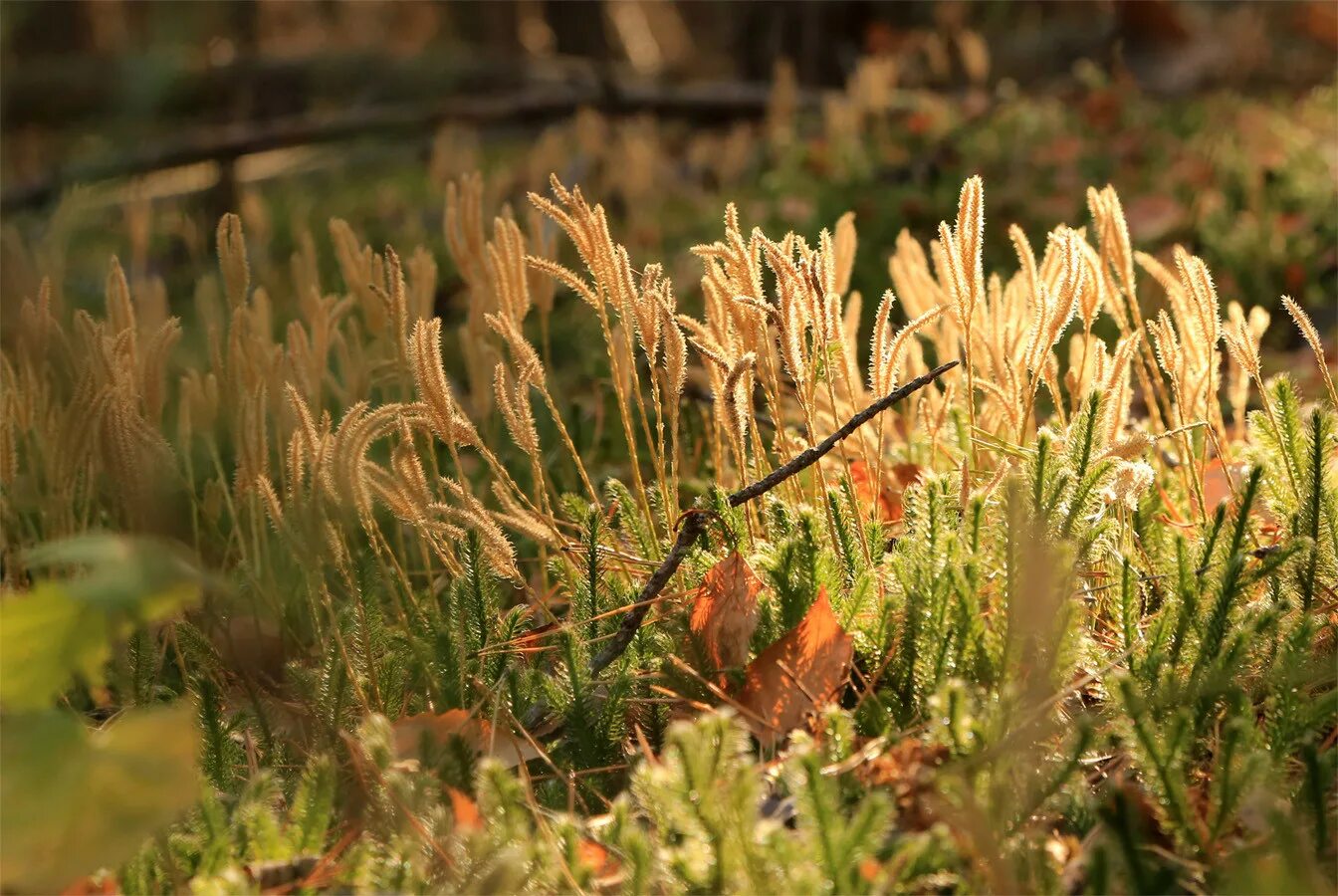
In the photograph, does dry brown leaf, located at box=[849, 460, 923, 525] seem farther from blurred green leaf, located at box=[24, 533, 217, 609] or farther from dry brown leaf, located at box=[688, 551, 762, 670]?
blurred green leaf, located at box=[24, 533, 217, 609]

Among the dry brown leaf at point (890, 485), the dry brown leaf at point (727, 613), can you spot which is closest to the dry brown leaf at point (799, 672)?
the dry brown leaf at point (727, 613)

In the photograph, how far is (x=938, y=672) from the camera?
1.20 m

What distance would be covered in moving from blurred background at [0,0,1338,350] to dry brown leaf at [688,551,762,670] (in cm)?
131

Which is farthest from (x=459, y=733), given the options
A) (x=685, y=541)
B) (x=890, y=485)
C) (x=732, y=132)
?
(x=732, y=132)

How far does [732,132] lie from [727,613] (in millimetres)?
5393

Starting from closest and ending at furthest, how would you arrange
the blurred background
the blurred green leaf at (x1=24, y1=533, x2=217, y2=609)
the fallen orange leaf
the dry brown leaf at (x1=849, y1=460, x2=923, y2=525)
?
the blurred green leaf at (x1=24, y1=533, x2=217, y2=609), the fallen orange leaf, the dry brown leaf at (x1=849, y1=460, x2=923, y2=525), the blurred background

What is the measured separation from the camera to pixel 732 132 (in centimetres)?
642

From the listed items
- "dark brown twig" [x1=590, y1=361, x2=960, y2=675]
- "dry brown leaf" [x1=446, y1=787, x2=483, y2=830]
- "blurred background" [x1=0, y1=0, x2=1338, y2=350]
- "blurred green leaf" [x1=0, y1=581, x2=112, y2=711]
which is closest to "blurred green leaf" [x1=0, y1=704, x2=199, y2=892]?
"blurred green leaf" [x1=0, y1=581, x2=112, y2=711]

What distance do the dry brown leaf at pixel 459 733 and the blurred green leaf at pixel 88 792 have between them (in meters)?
0.29

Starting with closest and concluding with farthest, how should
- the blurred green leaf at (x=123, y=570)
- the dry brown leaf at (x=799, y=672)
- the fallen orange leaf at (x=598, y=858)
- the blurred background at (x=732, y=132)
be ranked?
the blurred green leaf at (x=123, y=570), the fallen orange leaf at (x=598, y=858), the dry brown leaf at (x=799, y=672), the blurred background at (x=732, y=132)

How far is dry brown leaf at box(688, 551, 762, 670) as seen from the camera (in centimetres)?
129

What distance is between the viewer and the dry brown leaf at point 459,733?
1.22 metres

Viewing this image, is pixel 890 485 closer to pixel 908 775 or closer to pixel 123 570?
pixel 908 775

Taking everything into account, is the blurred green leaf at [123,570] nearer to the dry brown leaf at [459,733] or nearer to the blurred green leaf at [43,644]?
the blurred green leaf at [43,644]
